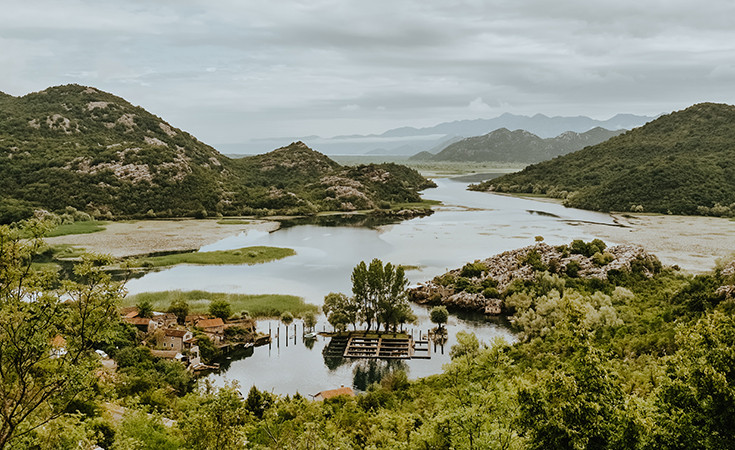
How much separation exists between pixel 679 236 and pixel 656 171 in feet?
160

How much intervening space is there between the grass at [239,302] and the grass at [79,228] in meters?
39.5

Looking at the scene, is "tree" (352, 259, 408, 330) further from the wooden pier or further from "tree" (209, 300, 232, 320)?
"tree" (209, 300, 232, 320)

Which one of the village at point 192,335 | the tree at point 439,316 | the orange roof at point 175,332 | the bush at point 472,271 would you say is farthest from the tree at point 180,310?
the bush at point 472,271

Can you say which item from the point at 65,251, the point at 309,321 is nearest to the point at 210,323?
the point at 309,321

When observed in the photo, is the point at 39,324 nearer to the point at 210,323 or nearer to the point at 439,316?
the point at 210,323

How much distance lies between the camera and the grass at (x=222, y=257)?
63.1 m

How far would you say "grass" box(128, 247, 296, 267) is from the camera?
63062 millimetres

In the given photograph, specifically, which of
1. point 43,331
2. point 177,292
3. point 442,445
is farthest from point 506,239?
point 43,331

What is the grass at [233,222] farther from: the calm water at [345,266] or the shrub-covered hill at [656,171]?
the shrub-covered hill at [656,171]

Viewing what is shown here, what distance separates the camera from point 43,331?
10.9m

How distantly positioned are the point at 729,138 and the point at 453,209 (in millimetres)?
71255

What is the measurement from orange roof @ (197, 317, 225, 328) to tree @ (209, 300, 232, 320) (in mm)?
1094

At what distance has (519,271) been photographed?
2093 inches

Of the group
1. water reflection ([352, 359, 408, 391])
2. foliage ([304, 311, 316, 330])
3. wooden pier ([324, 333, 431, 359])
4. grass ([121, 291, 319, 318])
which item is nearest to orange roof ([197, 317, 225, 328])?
grass ([121, 291, 319, 318])
